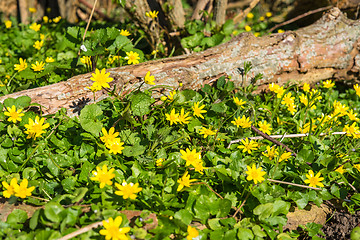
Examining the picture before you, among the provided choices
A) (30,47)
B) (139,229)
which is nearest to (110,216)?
(139,229)

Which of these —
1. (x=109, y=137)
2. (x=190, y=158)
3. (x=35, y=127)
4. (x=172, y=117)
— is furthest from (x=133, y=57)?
(x=190, y=158)

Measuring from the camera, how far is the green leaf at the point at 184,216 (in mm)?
1953

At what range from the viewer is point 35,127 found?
2.26 meters

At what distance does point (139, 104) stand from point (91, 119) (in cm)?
38

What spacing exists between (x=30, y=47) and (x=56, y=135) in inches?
84.7

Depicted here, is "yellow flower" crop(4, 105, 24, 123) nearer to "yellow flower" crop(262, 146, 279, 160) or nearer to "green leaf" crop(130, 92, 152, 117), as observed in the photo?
"green leaf" crop(130, 92, 152, 117)

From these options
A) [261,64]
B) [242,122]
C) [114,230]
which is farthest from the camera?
[261,64]

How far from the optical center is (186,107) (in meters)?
2.85

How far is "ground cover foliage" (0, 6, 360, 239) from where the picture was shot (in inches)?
74.5

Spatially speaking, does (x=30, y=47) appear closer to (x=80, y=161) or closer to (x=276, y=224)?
(x=80, y=161)

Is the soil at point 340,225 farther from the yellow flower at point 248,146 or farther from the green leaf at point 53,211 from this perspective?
the green leaf at point 53,211

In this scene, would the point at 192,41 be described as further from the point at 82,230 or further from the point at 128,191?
the point at 82,230

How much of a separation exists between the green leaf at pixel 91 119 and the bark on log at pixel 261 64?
34 cm

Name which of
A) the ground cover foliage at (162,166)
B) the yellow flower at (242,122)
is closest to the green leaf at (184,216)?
the ground cover foliage at (162,166)
